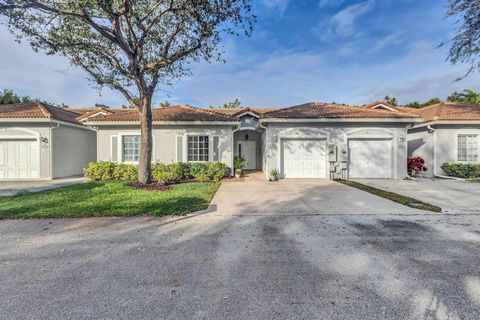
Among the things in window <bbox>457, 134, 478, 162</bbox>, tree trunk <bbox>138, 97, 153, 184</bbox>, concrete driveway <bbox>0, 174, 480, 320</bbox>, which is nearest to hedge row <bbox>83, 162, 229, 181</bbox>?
tree trunk <bbox>138, 97, 153, 184</bbox>

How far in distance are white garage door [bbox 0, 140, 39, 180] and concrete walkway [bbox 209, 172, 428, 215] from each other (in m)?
11.0

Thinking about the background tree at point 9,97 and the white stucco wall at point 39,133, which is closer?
the white stucco wall at point 39,133

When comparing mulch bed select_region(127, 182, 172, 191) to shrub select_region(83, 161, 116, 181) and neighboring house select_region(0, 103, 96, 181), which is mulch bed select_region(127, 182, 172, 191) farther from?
neighboring house select_region(0, 103, 96, 181)

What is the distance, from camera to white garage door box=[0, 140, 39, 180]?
40.4 ft

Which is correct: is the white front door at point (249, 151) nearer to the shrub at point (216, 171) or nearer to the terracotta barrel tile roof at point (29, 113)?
the shrub at point (216, 171)

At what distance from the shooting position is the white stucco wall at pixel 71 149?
12898mm

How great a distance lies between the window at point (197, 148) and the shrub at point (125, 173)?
9.69 feet

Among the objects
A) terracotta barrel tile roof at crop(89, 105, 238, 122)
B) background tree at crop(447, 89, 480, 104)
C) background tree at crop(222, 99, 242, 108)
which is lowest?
terracotta barrel tile roof at crop(89, 105, 238, 122)

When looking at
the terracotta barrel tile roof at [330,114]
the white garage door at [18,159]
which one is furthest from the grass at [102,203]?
the terracotta barrel tile roof at [330,114]

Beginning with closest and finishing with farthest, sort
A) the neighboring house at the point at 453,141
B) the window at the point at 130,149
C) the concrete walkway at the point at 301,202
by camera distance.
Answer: the concrete walkway at the point at 301,202, the window at the point at 130,149, the neighboring house at the point at 453,141

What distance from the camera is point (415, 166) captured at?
12.3 m

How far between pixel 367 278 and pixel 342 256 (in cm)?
63

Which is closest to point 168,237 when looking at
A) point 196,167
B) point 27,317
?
point 27,317

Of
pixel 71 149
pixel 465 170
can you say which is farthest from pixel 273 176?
pixel 71 149
